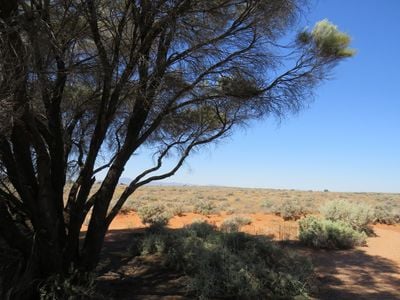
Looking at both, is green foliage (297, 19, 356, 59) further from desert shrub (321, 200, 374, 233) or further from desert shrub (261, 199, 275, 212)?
desert shrub (261, 199, 275, 212)

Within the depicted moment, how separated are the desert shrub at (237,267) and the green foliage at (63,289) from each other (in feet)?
5.23

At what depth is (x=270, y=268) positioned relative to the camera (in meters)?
8.59

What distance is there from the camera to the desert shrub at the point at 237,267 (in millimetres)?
7371

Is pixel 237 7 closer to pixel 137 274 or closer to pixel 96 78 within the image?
pixel 96 78

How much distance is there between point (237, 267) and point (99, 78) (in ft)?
12.1

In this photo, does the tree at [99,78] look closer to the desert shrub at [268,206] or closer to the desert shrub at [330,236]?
A: the desert shrub at [330,236]

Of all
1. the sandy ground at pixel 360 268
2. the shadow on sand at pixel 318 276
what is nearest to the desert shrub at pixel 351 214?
the sandy ground at pixel 360 268

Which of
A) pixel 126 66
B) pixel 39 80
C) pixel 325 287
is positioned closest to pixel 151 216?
pixel 325 287

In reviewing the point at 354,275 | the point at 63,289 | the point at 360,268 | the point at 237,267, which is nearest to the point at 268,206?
the point at 360,268

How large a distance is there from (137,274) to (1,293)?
2.57 metres

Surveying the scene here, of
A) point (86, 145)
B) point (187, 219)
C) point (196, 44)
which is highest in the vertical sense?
point (196, 44)

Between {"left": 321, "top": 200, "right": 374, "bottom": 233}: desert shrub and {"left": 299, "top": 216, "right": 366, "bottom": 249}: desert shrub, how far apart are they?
1914 millimetres

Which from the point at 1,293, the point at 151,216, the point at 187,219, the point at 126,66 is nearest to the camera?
the point at 1,293

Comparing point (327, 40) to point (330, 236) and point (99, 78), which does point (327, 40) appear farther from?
point (330, 236)
